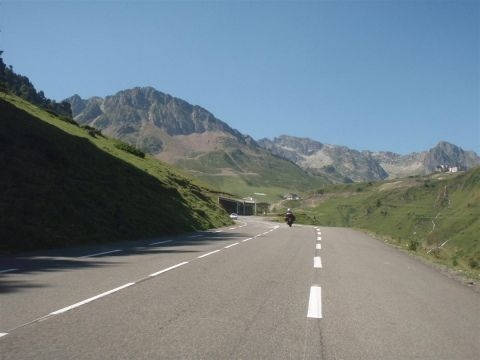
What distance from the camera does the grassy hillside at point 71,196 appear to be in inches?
825

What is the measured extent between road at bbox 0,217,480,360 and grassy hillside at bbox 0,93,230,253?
26.4ft

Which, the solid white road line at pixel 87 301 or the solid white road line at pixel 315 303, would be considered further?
the solid white road line at pixel 315 303

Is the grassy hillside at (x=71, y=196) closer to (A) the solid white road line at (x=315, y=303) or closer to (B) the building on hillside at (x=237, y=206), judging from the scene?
(A) the solid white road line at (x=315, y=303)

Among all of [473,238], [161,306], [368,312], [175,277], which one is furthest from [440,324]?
[473,238]

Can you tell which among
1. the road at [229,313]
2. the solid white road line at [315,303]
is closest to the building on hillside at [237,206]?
the road at [229,313]

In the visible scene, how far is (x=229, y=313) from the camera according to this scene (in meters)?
7.33

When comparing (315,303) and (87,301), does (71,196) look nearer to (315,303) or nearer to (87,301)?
(87,301)

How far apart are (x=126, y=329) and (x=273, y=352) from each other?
196 centimetres

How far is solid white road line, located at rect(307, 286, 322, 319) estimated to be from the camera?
24.5 feet

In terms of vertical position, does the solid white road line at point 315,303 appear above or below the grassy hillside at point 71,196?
below

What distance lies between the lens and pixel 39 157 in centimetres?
2917

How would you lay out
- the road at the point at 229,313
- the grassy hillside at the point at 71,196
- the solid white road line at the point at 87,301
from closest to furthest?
1. the road at the point at 229,313
2. the solid white road line at the point at 87,301
3. the grassy hillside at the point at 71,196

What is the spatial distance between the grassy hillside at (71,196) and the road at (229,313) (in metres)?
8.04

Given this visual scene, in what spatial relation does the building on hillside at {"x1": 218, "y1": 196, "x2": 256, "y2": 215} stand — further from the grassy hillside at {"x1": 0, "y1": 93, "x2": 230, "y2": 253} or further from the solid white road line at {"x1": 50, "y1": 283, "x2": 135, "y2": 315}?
the solid white road line at {"x1": 50, "y1": 283, "x2": 135, "y2": 315}
